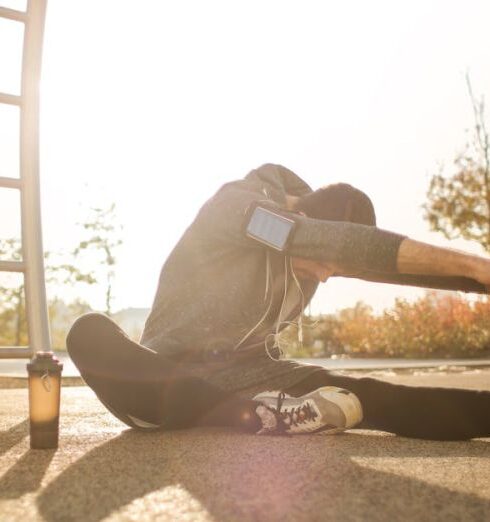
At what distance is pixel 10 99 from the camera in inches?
119

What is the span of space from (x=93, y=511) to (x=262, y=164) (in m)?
1.54

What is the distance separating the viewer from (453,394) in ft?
7.08

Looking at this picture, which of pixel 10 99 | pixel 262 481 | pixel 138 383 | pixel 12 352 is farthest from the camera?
pixel 10 99

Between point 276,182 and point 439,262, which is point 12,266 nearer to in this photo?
point 276,182

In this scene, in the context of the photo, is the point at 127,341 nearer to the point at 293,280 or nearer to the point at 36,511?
the point at 293,280

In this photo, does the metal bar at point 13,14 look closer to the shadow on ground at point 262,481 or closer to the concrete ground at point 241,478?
the concrete ground at point 241,478

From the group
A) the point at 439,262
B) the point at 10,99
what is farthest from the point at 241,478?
the point at 10,99

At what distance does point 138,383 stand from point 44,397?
0.32 metres

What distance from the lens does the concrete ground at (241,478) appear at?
1204 mm

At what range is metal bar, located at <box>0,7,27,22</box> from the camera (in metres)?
2.96

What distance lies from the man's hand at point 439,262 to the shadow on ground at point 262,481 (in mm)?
472

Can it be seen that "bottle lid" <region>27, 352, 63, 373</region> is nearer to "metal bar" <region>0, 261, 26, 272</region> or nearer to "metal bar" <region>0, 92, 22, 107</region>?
"metal bar" <region>0, 261, 26, 272</region>

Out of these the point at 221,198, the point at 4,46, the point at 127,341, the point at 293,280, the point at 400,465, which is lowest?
the point at 400,465

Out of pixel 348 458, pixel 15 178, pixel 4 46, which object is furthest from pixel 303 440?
pixel 4 46
